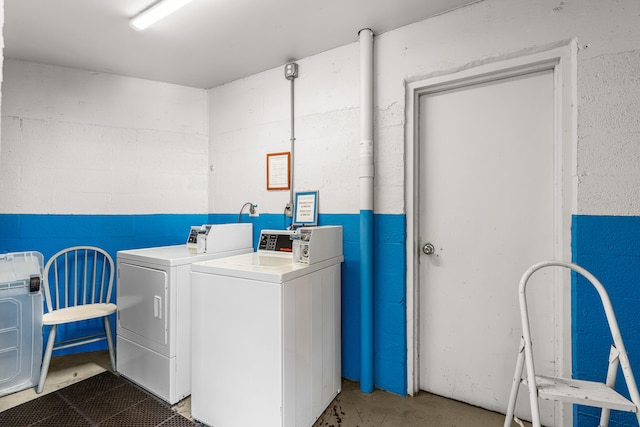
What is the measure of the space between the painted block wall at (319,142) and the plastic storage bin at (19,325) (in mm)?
511

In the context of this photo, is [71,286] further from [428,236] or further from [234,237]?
[428,236]

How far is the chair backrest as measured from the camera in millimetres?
2760

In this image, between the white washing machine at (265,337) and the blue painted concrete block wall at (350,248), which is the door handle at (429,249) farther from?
the white washing machine at (265,337)

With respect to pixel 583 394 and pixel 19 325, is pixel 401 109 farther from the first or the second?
pixel 19 325

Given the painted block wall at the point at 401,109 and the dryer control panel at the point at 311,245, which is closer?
the painted block wall at the point at 401,109

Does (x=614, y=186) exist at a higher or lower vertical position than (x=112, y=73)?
lower

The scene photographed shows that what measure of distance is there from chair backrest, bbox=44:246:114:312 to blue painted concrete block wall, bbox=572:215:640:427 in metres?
3.31

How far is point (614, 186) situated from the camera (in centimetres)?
168

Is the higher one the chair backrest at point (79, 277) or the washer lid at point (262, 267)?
the washer lid at point (262, 267)

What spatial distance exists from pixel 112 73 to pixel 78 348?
7.99 ft

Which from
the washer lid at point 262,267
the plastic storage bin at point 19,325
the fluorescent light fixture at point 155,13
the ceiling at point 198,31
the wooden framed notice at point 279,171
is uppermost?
the ceiling at point 198,31

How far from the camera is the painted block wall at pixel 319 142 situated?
1.70 meters

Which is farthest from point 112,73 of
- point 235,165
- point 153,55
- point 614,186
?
point 614,186

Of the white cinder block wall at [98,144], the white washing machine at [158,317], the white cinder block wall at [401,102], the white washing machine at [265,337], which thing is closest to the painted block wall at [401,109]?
the white cinder block wall at [401,102]
